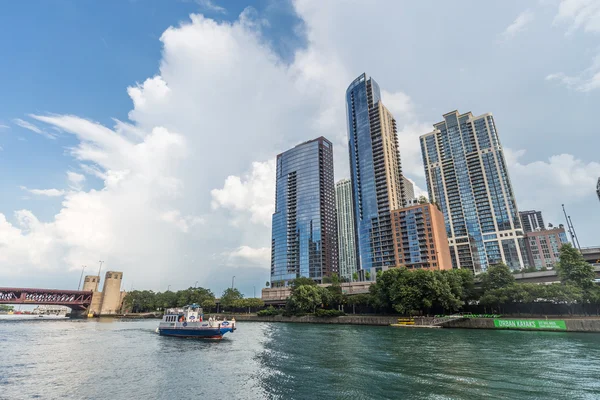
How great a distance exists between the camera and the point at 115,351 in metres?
45.8

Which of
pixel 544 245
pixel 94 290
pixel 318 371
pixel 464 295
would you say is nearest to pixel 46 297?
pixel 94 290

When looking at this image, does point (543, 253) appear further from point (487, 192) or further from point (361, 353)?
point (361, 353)

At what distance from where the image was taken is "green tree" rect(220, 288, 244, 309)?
494 feet

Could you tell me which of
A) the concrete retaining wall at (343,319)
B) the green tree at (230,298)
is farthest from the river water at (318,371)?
the green tree at (230,298)

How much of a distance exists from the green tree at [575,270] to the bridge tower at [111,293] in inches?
7891

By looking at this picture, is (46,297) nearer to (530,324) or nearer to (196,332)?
(196,332)

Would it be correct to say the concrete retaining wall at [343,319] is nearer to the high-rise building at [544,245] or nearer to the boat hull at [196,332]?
the boat hull at [196,332]

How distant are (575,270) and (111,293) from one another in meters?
203

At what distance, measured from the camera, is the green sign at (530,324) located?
60.9 meters

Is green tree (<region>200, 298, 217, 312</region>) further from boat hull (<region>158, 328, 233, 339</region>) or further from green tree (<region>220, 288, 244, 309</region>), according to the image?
boat hull (<region>158, 328, 233, 339</region>)

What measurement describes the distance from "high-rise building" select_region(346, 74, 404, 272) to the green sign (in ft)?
324

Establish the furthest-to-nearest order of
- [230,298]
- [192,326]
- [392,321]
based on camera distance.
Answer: [230,298], [392,321], [192,326]

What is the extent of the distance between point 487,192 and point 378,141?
8023 cm

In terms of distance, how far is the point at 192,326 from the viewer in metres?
63.9
